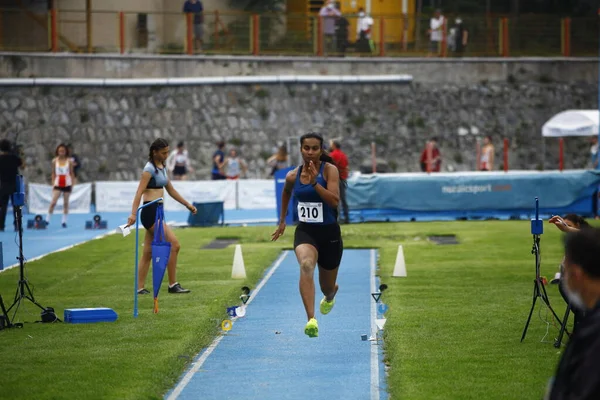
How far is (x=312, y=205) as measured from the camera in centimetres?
1105

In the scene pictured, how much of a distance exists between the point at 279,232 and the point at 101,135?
29341 mm

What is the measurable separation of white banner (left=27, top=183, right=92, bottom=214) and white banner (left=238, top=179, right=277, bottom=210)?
4369 millimetres

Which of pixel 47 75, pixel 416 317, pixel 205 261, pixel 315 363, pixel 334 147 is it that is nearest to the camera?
pixel 315 363

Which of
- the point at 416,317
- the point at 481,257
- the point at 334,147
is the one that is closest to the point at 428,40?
the point at 334,147

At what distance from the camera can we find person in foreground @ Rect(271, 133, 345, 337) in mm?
10883

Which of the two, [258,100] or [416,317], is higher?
[258,100]

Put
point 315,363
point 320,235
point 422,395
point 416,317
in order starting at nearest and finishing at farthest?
point 422,395 < point 315,363 < point 320,235 < point 416,317

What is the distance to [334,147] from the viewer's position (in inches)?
1096

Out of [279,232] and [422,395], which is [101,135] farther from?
[422,395]

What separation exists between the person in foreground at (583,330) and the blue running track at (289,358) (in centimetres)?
419

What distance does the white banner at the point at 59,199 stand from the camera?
34438mm

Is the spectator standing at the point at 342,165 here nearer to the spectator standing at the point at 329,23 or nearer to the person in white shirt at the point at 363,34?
the spectator standing at the point at 329,23

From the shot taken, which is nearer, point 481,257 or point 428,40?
point 481,257

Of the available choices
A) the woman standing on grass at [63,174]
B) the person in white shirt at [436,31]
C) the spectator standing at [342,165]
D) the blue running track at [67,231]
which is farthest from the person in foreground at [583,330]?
the person in white shirt at [436,31]
